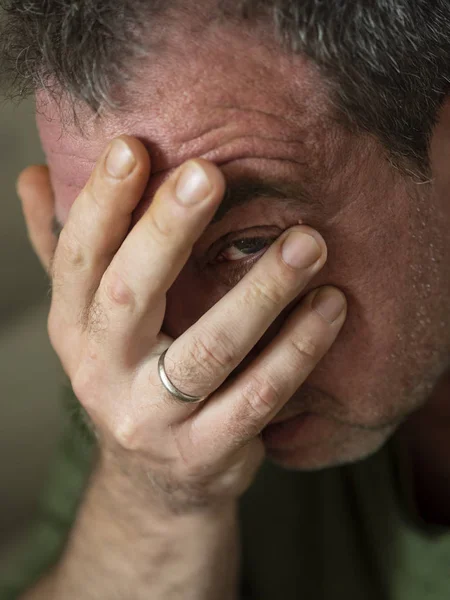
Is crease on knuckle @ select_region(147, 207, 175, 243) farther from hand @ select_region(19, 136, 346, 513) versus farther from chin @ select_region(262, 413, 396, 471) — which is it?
chin @ select_region(262, 413, 396, 471)

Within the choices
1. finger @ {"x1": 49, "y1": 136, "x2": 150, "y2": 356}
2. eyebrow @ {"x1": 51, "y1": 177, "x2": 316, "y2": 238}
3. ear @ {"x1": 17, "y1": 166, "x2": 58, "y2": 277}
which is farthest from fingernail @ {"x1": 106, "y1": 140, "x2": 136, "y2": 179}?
ear @ {"x1": 17, "y1": 166, "x2": 58, "y2": 277}

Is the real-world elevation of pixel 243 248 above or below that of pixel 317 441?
above

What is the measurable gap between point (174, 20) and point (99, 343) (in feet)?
1.27

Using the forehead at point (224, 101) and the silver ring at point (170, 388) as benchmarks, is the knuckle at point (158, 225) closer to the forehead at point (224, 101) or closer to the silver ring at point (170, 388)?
the forehead at point (224, 101)

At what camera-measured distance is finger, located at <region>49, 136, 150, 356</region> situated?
0.76 m

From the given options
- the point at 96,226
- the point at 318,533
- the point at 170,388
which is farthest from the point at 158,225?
the point at 318,533

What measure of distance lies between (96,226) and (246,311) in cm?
20

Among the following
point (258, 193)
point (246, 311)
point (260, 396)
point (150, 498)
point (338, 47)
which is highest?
point (338, 47)

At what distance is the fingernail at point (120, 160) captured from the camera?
76 cm

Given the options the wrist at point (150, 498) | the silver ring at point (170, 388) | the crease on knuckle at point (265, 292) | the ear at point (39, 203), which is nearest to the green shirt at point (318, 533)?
the wrist at point (150, 498)

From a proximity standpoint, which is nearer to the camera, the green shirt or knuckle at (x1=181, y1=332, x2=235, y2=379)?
knuckle at (x1=181, y1=332, x2=235, y2=379)

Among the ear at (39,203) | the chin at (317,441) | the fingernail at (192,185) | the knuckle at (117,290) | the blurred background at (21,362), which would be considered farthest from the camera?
the blurred background at (21,362)

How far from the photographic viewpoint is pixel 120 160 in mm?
760

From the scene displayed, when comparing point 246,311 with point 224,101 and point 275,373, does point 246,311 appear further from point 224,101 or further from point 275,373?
point 224,101
